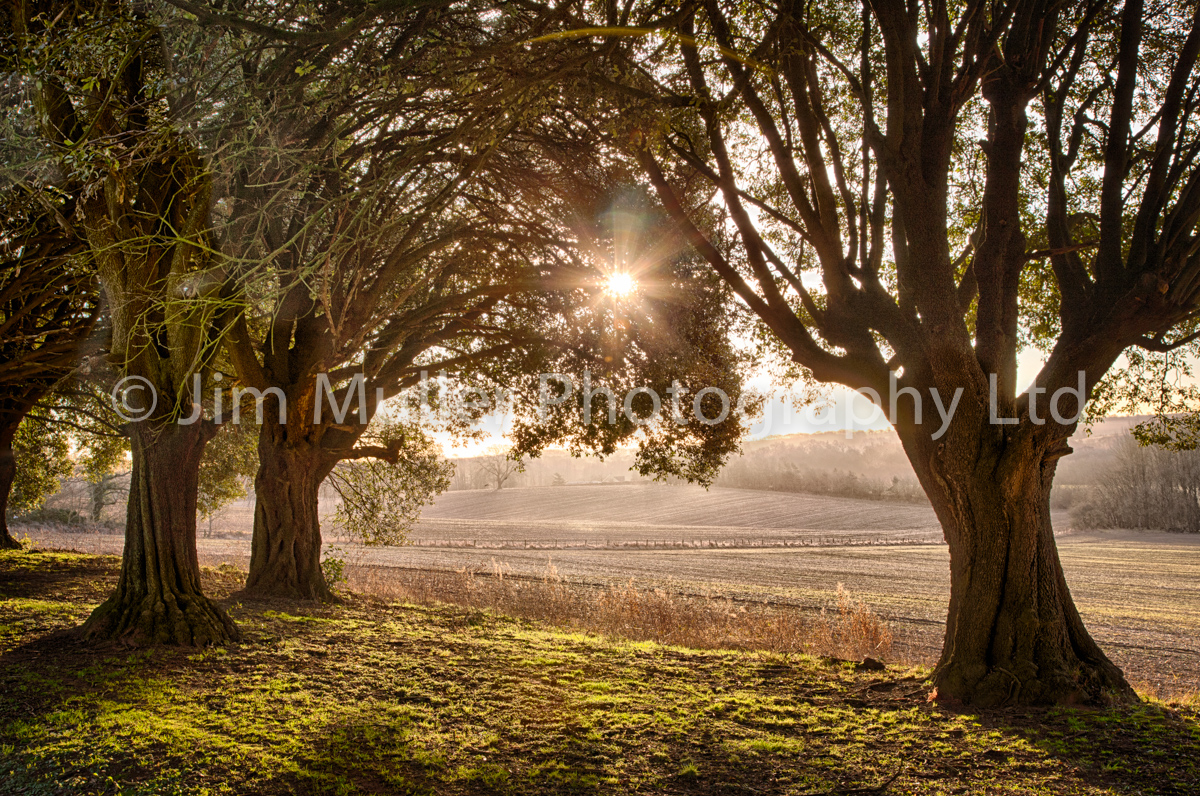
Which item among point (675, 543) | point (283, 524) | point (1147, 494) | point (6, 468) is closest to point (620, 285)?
point (283, 524)

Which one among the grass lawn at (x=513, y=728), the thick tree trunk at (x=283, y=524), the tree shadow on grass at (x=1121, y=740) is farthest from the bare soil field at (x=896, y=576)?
the grass lawn at (x=513, y=728)

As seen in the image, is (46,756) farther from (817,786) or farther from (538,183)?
(538,183)

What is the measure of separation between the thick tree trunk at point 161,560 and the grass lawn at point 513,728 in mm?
311

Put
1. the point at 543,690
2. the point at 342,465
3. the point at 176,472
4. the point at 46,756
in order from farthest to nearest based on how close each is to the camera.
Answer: the point at 342,465, the point at 176,472, the point at 543,690, the point at 46,756

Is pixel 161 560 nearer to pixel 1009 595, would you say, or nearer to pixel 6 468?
pixel 1009 595

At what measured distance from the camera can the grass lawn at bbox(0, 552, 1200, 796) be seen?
12.8ft

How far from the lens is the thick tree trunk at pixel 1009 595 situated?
5.86 m

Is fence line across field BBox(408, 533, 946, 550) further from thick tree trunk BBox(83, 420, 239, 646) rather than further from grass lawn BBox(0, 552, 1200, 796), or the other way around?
grass lawn BBox(0, 552, 1200, 796)

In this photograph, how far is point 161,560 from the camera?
6848 millimetres

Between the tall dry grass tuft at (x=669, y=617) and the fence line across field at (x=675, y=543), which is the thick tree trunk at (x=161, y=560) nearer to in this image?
the tall dry grass tuft at (x=669, y=617)

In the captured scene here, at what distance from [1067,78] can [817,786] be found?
7735mm

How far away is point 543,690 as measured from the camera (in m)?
5.80

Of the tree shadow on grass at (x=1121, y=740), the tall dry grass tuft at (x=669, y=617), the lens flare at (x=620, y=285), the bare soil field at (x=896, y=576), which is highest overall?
the lens flare at (x=620, y=285)

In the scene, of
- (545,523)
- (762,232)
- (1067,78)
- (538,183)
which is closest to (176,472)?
(538,183)
